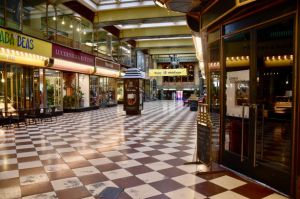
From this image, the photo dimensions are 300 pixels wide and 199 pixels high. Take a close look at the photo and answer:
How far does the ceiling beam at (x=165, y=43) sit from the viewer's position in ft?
67.8

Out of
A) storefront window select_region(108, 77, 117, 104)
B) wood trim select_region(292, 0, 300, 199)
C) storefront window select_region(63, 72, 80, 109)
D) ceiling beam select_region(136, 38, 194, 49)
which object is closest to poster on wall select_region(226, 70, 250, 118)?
wood trim select_region(292, 0, 300, 199)

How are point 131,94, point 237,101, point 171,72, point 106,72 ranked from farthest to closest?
point 171,72, point 106,72, point 131,94, point 237,101

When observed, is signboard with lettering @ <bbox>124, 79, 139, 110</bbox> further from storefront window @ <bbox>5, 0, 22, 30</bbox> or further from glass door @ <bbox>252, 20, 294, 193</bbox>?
glass door @ <bbox>252, 20, 294, 193</bbox>

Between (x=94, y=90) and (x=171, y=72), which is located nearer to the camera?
(x=94, y=90)

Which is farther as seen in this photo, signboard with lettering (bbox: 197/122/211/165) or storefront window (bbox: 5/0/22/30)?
storefront window (bbox: 5/0/22/30)

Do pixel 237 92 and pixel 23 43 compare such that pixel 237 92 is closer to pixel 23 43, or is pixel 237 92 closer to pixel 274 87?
pixel 274 87

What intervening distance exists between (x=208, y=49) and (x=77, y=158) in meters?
3.22

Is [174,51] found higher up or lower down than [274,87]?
higher up

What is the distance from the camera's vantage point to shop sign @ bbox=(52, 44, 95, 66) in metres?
11.7

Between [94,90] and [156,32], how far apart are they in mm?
5645

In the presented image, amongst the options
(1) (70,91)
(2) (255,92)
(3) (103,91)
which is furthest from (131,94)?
(2) (255,92)

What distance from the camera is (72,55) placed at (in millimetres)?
13125

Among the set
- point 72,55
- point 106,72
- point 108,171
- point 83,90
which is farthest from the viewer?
point 106,72

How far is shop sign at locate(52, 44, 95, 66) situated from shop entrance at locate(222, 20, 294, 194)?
9.50 meters
